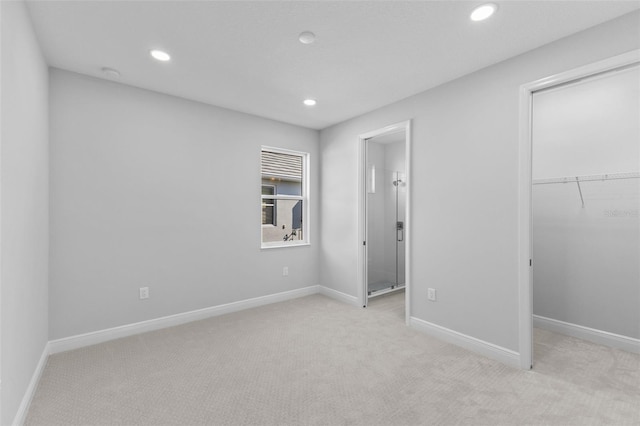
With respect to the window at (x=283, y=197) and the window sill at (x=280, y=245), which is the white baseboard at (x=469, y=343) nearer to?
the window sill at (x=280, y=245)

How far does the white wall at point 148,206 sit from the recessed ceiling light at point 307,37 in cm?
181

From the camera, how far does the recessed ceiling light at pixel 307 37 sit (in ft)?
7.05

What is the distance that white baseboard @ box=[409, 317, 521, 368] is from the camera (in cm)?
246

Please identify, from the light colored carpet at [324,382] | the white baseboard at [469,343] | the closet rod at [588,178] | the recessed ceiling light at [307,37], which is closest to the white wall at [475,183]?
the white baseboard at [469,343]

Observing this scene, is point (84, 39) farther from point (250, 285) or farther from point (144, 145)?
point (250, 285)

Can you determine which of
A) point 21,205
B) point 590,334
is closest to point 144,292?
point 21,205

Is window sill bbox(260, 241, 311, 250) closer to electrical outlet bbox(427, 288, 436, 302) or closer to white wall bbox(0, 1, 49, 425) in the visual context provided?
electrical outlet bbox(427, 288, 436, 302)

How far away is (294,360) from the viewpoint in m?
2.54

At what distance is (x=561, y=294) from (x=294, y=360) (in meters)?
2.86

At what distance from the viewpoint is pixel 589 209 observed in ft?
9.75

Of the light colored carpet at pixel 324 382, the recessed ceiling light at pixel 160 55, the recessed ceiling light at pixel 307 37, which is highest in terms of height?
the recessed ceiling light at pixel 160 55

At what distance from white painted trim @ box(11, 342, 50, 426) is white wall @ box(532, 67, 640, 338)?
4355 millimetres

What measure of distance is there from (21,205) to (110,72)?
156 centimetres

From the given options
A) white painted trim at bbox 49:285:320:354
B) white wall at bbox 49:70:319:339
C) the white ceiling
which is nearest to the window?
white wall at bbox 49:70:319:339
